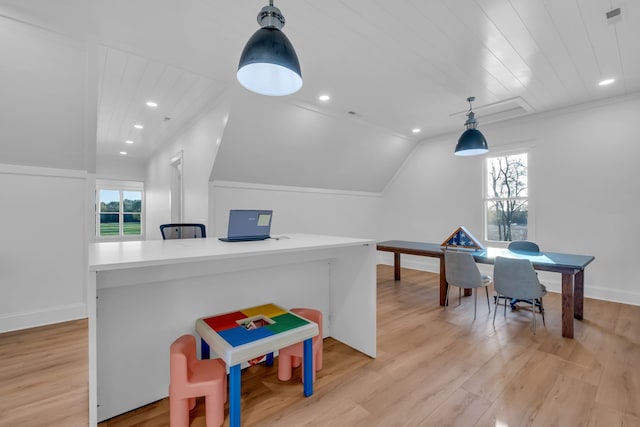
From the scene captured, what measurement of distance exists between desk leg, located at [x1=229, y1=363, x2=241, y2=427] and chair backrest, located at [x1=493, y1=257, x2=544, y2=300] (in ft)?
8.82

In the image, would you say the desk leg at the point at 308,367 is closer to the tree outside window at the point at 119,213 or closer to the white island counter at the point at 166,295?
the white island counter at the point at 166,295

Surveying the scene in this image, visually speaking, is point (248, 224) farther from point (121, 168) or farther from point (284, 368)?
point (121, 168)

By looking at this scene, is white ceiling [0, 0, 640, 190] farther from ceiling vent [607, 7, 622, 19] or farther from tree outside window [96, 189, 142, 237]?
tree outside window [96, 189, 142, 237]

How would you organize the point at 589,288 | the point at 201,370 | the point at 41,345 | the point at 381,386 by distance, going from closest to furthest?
the point at 201,370 → the point at 381,386 → the point at 41,345 → the point at 589,288

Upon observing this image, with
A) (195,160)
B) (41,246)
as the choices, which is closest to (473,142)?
(195,160)

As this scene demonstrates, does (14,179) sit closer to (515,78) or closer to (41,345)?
(41,345)

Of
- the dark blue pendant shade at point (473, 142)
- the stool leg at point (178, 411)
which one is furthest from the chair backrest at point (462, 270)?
the stool leg at point (178, 411)

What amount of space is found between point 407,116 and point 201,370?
4174 millimetres

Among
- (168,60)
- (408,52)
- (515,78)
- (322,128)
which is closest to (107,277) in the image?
(168,60)

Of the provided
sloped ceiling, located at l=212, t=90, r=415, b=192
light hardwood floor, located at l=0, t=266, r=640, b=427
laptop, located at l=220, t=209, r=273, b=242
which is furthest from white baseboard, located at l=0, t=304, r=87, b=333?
laptop, located at l=220, t=209, r=273, b=242

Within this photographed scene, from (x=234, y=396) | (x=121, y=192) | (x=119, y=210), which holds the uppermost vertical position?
(x=121, y=192)

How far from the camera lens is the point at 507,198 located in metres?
4.68

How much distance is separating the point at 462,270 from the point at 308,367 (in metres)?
2.24

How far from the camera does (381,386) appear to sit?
1.95 m
